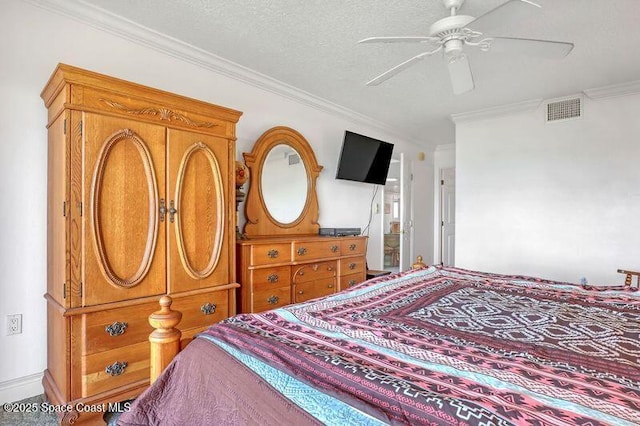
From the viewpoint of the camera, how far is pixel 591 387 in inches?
29.9

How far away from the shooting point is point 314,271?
3016 mm

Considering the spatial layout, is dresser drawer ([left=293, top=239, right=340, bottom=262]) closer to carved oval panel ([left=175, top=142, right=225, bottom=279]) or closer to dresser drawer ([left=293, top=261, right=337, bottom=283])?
dresser drawer ([left=293, top=261, right=337, bottom=283])

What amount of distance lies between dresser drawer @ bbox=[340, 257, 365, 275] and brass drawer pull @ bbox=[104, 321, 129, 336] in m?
1.97

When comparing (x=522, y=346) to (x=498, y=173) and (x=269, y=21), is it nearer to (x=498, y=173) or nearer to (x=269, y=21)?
(x=269, y=21)

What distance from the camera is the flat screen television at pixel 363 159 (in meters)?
3.82

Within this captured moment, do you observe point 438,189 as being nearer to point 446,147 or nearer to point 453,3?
point 446,147

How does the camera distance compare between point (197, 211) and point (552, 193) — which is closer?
point (197, 211)

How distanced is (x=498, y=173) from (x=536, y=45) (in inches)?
101

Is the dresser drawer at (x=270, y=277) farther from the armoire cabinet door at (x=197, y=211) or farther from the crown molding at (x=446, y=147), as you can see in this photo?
the crown molding at (x=446, y=147)

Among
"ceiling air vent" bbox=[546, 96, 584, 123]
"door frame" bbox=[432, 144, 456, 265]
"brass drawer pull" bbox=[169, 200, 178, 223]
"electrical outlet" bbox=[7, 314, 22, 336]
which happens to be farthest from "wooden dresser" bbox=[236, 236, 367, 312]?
"door frame" bbox=[432, 144, 456, 265]

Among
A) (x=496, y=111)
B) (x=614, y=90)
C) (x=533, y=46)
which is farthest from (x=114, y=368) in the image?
(x=614, y=90)

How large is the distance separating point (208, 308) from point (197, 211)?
24.6 inches

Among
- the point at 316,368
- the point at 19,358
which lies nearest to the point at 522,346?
the point at 316,368

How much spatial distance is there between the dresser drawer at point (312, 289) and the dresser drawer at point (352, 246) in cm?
31
